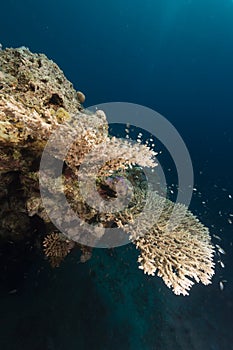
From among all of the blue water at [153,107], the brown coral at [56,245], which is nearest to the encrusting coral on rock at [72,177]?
the brown coral at [56,245]

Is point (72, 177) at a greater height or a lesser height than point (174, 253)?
greater

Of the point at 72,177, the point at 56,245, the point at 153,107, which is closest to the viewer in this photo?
the point at 72,177

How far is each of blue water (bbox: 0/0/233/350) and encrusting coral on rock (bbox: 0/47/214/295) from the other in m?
1.61

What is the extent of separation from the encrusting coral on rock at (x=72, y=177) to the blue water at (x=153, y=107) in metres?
1.61

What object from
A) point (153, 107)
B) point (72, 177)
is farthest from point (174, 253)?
point (153, 107)

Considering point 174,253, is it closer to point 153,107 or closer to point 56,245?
point 56,245

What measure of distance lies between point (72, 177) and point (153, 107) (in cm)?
4286

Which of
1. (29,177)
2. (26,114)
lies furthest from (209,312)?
(26,114)

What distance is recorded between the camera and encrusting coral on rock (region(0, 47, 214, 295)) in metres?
2.79

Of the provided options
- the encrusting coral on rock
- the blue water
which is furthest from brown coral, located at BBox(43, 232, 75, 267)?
the blue water

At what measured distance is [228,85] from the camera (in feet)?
110

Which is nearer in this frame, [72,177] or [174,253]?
[72,177]

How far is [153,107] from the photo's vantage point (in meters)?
44.0

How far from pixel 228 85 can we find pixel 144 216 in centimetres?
3506
